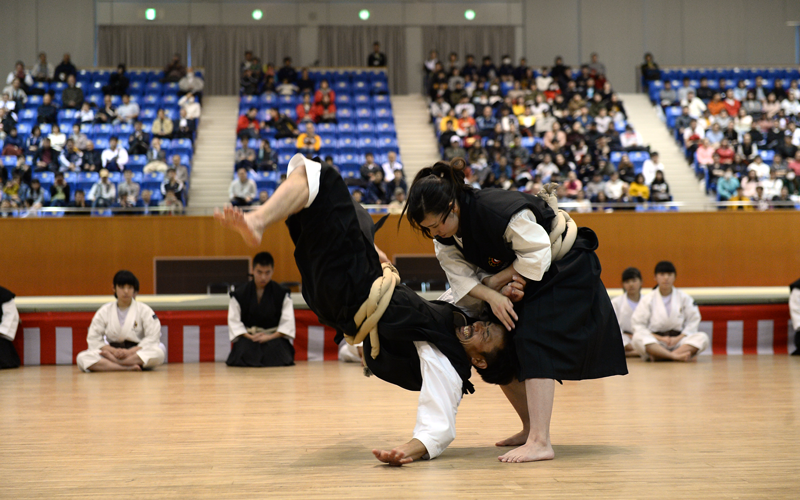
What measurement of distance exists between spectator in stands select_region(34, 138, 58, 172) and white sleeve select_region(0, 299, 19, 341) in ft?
16.6

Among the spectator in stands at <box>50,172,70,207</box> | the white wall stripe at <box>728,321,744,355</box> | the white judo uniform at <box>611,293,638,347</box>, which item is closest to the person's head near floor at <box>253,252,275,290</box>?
the white judo uniform at <box>611,293,638,347</box>

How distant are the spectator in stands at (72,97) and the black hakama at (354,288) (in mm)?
10722

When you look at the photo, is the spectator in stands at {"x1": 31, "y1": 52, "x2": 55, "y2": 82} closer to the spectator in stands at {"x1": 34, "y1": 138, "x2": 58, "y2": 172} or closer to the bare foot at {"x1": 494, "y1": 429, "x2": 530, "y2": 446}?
the spectator in stands at {"x1": 34, "y1": 138, "x2": 58, "y2": 172}

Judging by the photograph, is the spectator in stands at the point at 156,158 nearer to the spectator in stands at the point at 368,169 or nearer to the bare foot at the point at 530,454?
the spectator in stands at the point at 368,169

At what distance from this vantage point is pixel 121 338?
17.3ft

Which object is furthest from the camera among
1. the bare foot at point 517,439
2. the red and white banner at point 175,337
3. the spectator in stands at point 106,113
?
the spectator in stands at point 106,113

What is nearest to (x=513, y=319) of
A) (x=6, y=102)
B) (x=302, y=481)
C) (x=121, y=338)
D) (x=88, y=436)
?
(x=302, y=481)

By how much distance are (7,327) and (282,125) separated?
6468 millimetres

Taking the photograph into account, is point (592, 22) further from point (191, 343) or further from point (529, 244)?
point (529, 244)

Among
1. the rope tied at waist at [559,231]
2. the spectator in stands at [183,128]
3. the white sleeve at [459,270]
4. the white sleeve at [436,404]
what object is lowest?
the white sleeve at [436,404]

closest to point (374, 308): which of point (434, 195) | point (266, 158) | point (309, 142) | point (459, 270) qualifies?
point (459, 270)

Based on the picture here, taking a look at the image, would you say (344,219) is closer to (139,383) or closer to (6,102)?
(139,383)

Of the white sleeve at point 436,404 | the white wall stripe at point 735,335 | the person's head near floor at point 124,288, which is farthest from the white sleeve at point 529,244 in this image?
the white wall stripe at point 735,335

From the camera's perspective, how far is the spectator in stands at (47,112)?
1114 centimetres
